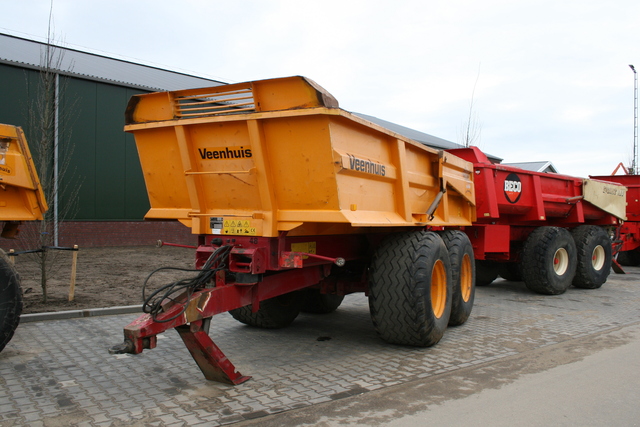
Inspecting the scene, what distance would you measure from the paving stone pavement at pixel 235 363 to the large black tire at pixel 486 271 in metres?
3.06

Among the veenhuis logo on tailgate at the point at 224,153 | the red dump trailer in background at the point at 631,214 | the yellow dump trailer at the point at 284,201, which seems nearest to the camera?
the yellow dump trailer at the point at 284,201

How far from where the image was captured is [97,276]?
35.2 feet

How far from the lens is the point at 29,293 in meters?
8.62

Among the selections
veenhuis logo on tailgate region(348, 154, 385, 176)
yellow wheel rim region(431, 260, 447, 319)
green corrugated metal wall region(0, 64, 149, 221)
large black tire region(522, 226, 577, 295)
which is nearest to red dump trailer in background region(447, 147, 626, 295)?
large black tire region(522, 226, 577, 295)

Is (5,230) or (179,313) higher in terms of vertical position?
(5,230)

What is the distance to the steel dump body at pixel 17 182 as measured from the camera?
18.3 ft

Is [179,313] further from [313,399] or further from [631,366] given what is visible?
[631,366]

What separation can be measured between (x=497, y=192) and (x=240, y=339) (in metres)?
5.39

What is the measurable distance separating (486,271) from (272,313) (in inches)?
254

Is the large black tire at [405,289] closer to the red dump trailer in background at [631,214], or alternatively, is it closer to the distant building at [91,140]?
the red dump trailer in background at [631,214]

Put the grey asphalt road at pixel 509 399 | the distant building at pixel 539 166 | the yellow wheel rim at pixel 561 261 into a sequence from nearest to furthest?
the grey asphalt road at pixel 509 399 → the yellow wheel rim at pixel 561 261 → the distant building at pixel 539 166

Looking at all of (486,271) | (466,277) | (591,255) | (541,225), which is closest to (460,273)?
(466,277)

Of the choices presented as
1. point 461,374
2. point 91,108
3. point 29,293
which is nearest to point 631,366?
point 461,374

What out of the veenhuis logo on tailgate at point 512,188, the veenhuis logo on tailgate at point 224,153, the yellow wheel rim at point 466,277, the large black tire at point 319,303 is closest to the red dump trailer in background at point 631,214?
the veenhuis logo on tailgate at point 512,188
